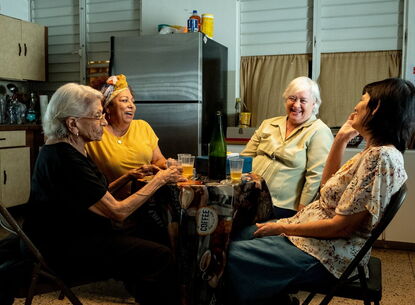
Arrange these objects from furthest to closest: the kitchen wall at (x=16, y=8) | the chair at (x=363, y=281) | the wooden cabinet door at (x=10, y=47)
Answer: the kitchen wall at (x=16, y=8) < the wooden cabinet door at (x=10, y=47) < the chair at (x=363, y=281)

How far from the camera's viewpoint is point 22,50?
475 cm

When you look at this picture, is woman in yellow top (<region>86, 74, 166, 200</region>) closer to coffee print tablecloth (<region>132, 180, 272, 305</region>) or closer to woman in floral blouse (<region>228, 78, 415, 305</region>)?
coffee print tablecloth (<region>132, 180, 272, 305</region>)

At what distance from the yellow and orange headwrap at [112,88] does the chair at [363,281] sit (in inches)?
66.2

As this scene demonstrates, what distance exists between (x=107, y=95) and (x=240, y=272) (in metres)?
1.54

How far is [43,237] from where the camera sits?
1727 mm

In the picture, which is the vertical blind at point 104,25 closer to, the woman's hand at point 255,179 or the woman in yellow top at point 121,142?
the woman in yellow top at point 121,142

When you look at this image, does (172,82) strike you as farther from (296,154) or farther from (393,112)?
(393,112)

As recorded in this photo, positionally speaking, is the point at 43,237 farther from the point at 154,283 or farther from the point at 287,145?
the point at 287,145

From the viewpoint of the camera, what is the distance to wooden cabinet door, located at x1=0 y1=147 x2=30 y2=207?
14.3 ft

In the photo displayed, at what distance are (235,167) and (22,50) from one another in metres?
3.72

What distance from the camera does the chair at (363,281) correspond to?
1473 millimetres

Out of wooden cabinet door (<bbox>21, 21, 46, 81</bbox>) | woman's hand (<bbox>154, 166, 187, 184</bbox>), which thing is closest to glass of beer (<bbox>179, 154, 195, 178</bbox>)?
woman's hand (<bbox>154, 166, 187, 184</bbox>)

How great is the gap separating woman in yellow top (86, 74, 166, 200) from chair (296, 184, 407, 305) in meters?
1.27

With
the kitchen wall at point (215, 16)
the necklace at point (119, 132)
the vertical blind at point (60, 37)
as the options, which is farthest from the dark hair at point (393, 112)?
the vertical blind at point (60, 37)
